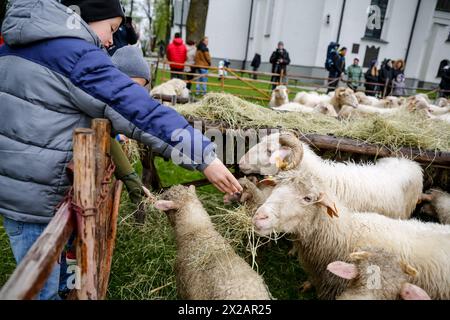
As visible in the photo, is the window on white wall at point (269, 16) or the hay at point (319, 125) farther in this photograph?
the window on white wall at point (269, 16)

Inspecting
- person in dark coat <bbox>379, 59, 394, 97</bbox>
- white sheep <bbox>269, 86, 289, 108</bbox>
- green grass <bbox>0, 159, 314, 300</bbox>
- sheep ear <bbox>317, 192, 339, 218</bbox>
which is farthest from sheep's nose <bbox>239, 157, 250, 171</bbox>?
person in dark coat <bbox>379, 59, 394, 97</bbox>

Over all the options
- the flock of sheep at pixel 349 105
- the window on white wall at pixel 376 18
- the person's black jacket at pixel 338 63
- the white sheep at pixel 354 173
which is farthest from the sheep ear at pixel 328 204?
the window on white wall at pixel 376 18

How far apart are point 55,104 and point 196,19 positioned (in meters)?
14.6

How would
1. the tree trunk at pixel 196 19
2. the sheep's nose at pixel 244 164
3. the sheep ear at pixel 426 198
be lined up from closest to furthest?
the sheep's nose at pixel 244 164 → the sheep ear at pixel 426 198 → the tree trunk at pixel 196 19

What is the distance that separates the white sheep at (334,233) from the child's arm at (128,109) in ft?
3.58

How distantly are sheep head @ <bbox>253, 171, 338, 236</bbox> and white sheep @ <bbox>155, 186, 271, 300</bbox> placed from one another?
13.4 inches

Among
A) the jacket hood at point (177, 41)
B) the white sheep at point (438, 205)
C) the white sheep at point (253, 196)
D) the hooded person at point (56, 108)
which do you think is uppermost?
the jacket hood at point (177, 41)

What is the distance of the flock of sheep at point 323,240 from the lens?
6.71 ft

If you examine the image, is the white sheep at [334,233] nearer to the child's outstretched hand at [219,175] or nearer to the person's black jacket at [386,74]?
the child's outstretched hand at [219,175]

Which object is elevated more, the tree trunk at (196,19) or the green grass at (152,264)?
the tree trunk at (196,19)

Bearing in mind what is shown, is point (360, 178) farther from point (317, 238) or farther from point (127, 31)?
point (127, 31)

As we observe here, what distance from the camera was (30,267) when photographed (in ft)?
3.75

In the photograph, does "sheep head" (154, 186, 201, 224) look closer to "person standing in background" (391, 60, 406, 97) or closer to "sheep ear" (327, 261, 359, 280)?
"sheep ear" (327, 261, 359, 280)

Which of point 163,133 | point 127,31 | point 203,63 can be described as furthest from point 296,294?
point 203,63
